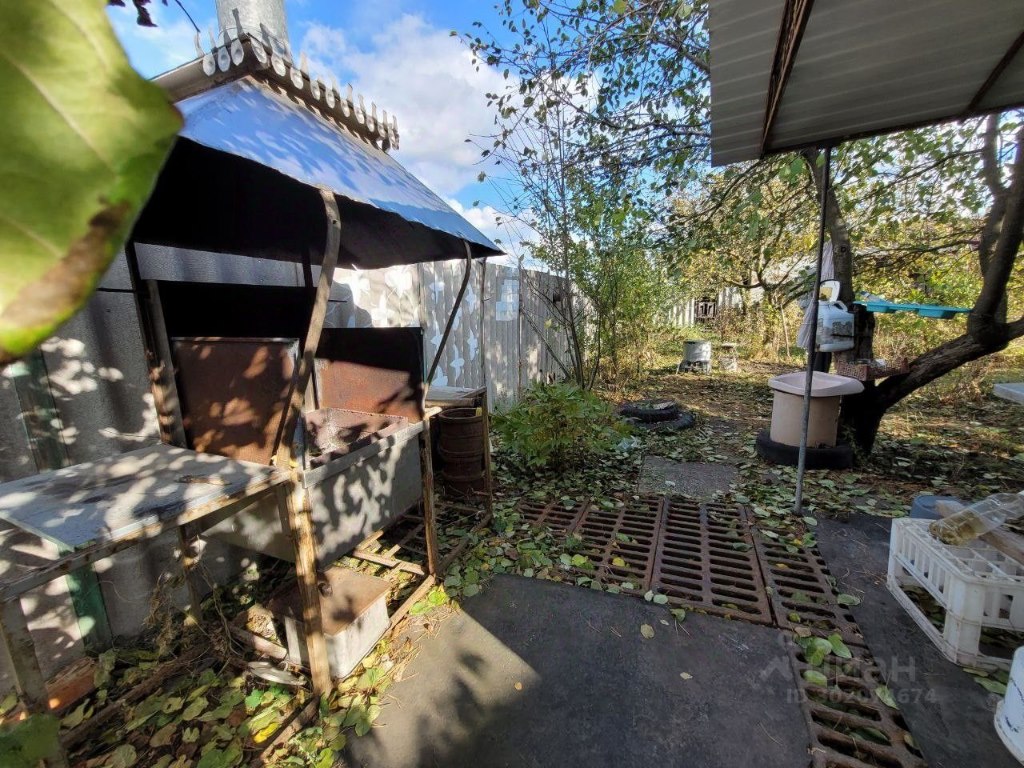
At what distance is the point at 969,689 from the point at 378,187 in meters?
3.46

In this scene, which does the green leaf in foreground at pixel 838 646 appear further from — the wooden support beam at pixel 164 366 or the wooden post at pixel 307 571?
the wooden support beam at pixel 164 366

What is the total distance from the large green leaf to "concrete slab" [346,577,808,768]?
220 centimetres

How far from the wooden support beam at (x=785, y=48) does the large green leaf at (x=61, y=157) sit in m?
2.31

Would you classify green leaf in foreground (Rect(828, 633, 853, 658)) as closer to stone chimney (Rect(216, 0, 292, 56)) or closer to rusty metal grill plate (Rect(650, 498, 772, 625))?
rusty metal grill plate (Rect(650, 498, 772, 625))

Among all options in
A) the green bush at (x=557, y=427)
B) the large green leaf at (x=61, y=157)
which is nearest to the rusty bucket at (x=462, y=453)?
the green bush at (x=557, y=427)

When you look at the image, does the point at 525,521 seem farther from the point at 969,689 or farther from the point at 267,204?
the point at 267,204

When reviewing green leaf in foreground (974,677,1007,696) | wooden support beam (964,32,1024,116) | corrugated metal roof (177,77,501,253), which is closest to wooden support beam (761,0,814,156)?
wooden support beam (964,32,1024,116)

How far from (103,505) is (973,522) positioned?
156 inches

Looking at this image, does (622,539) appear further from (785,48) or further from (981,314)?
(981,314)

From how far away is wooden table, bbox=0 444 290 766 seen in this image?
120 centimetres

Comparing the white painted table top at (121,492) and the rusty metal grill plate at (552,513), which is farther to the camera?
the rusty metal grill plate at (552,513)

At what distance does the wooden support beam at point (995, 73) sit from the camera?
88.0 inches

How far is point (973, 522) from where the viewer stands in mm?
2295

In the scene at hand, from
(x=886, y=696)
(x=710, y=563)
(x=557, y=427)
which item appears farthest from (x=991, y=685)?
(x=557, y=427)
